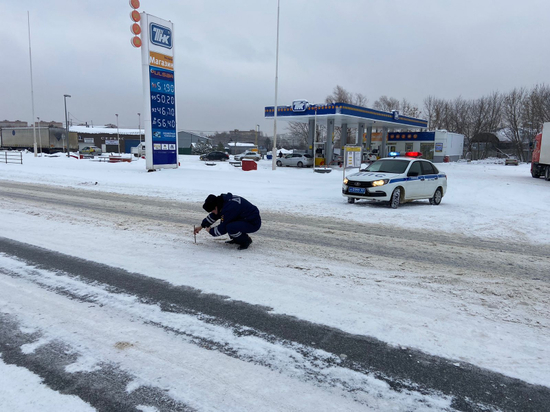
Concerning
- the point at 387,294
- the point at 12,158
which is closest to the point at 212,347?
the point at 387,294

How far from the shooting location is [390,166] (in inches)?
484

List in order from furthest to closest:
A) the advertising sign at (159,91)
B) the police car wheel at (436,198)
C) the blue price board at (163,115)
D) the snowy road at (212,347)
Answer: the blue price board at (163,115) → the advertising sign at (159,91) → the police car wheel at (436,198) → the snowy road at (212,347)

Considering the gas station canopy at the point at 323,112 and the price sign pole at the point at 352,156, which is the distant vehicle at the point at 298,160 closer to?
the gas station canopy at the point at 323,112

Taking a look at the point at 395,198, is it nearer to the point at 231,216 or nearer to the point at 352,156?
the point at 352,156

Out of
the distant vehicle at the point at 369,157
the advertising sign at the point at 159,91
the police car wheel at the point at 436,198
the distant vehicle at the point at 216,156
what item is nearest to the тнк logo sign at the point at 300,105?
the distant vehicle at the point at 369,157

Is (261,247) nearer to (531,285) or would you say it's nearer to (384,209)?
(531,285)

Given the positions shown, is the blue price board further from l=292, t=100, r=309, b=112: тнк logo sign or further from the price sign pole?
l=292, t=100, r=309, b=112: тнк logo sign

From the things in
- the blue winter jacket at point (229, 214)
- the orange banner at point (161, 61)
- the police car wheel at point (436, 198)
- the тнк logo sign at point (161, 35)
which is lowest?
the police car wheel at point (436, 198)

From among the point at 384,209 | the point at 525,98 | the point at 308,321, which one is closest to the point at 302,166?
the point at 384,209

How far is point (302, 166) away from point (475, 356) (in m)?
34.4

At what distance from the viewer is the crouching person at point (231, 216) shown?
584 cm

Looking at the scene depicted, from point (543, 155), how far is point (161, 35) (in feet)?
81.8

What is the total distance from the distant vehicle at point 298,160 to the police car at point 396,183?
24.3m

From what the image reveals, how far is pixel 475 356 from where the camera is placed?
124 inches
